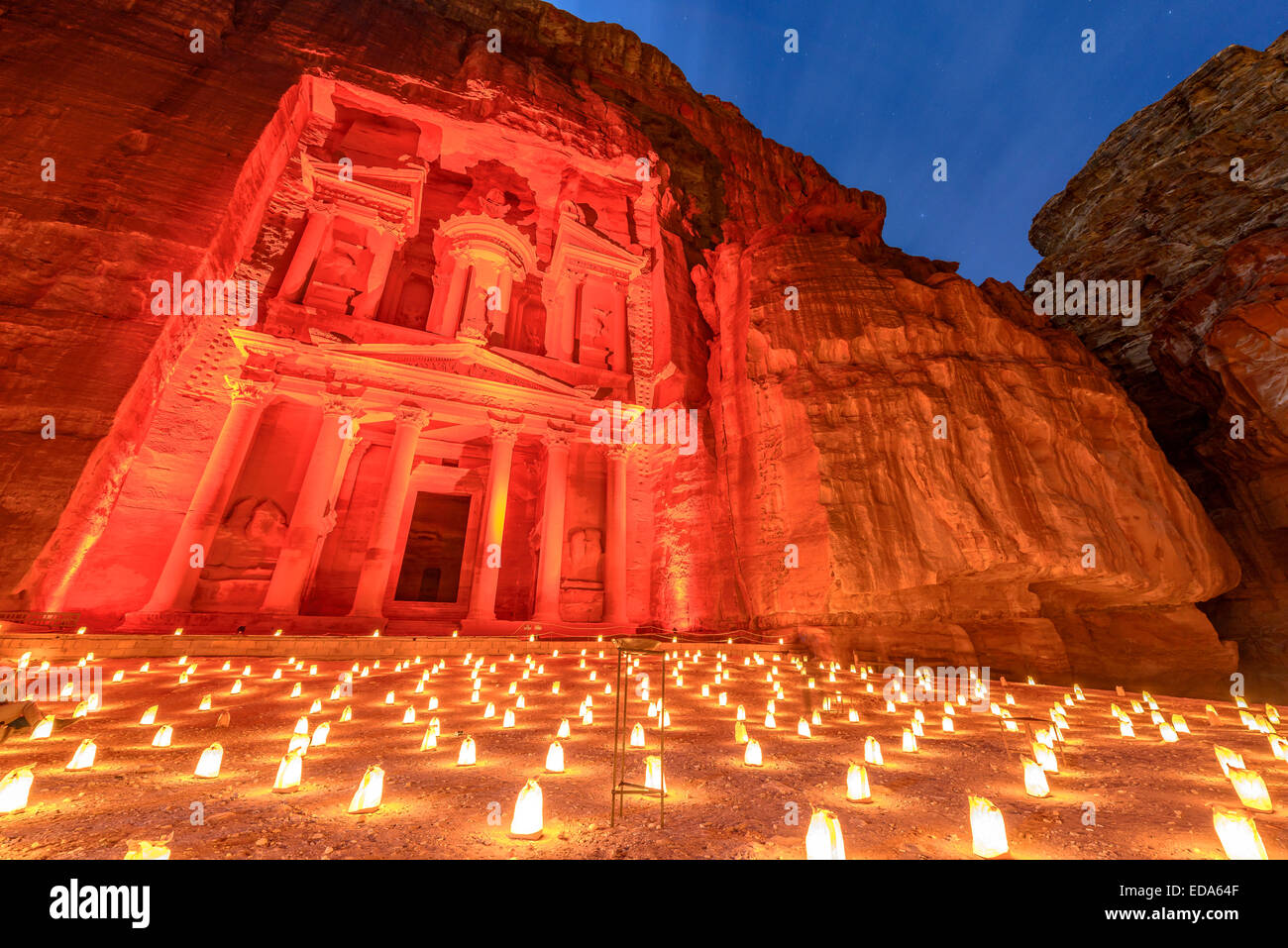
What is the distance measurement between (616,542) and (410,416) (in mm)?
8482

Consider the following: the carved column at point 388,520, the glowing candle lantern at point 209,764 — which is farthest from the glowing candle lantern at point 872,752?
the carved column at point 388,520

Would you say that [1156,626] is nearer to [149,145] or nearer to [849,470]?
[849,470]

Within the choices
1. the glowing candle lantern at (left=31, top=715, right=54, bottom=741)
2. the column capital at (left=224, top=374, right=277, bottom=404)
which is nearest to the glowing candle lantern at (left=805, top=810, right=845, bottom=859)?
the glowing candle lantern at (left=31, top=715, right=54, bottom=741)

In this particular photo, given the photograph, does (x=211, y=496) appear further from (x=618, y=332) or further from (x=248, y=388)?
(x=618, y=332)

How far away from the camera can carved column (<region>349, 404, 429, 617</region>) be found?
49.9ft

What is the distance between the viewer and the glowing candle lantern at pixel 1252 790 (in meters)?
3.61

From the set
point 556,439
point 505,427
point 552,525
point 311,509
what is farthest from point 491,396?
point 311,509

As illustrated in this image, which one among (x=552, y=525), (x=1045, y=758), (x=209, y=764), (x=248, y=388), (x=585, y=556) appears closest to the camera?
(x=209, y=764)

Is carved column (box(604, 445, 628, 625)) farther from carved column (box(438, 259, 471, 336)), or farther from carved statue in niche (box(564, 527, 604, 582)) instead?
carved column (box(438, 259, 471, 336))

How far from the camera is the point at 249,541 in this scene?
53.1 ft

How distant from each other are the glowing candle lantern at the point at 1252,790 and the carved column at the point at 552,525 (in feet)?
49.5

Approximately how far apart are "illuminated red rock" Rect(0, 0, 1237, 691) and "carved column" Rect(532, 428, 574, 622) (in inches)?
5.2

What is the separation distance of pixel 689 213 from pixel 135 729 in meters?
26.4
